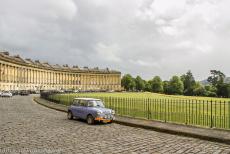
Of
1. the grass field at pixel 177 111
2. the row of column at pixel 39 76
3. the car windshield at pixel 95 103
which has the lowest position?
the grass field at pixel 177 111

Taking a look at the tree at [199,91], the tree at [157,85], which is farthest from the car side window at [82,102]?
the tree at [157,85]

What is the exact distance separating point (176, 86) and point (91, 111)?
130809 mm

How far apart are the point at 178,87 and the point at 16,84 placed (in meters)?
77.6

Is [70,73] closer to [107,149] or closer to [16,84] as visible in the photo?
[16,84]

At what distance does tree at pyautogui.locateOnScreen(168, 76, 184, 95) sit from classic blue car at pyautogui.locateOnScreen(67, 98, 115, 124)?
12696 cm

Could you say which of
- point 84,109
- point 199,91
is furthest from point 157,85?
point 84,109

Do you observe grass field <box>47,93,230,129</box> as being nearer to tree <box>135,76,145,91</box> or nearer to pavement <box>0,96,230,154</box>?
pavement <box>0,96,230,154</box>

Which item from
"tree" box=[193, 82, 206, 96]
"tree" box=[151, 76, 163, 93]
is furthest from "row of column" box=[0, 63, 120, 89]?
"tree" box=[193, 82, 206, 96]

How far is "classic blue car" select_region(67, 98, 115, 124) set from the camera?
62.2 feet

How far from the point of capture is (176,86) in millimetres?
146125

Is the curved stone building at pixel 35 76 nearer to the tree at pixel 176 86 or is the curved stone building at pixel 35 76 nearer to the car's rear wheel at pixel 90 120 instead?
the tree at pixel 176 86

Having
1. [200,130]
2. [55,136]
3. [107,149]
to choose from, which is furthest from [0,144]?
[200,130]

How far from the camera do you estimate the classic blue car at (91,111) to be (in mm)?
18953

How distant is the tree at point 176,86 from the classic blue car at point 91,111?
12696 centimetres
